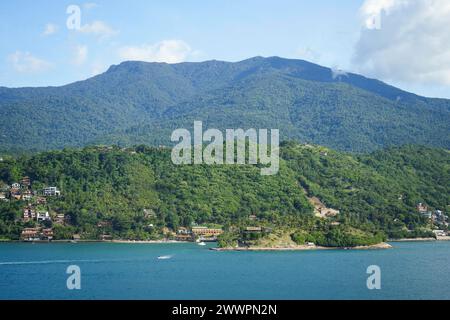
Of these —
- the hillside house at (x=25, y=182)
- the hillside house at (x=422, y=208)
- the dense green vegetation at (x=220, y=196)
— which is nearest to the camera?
the dense green vegetation at (x=220, y=196)

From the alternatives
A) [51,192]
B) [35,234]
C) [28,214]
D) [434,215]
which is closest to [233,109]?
[434,215]

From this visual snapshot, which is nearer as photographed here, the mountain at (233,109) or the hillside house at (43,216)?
the hillside house at (43,216)

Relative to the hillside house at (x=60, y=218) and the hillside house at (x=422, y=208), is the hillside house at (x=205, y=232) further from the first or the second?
the hillside house at (x=422, y=208)

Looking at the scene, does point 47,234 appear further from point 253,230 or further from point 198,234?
point 253,230

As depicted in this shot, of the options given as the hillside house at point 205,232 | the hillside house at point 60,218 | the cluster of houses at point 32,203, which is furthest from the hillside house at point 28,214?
the hillside house at point 205,232
